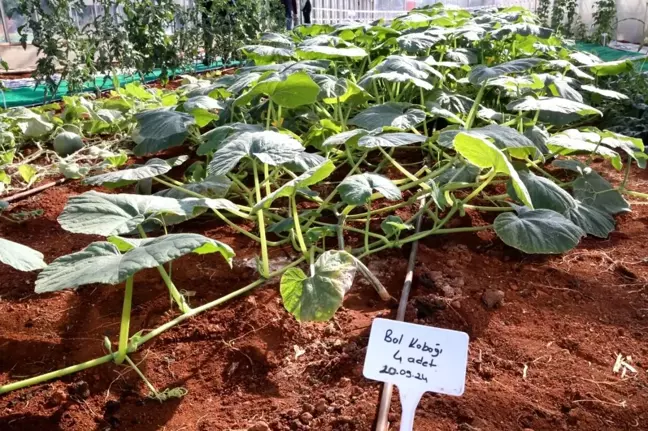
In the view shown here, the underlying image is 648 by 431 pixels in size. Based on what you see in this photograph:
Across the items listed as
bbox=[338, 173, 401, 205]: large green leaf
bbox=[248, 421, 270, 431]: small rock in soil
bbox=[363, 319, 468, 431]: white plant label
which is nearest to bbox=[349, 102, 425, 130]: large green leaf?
bbox=[338, 173, 401, 205]: large green leaf

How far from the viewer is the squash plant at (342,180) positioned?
121cm

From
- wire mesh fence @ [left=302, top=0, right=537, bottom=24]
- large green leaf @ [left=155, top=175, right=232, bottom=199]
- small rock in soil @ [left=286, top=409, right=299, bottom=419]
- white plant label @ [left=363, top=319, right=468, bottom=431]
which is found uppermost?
wire mesh fence @ [left=302, top=0, right=537, bottom=24]

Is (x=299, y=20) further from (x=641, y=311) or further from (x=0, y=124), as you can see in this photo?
(x=641, y=311)

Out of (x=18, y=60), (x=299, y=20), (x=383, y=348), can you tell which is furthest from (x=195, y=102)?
(x=299, y=20)

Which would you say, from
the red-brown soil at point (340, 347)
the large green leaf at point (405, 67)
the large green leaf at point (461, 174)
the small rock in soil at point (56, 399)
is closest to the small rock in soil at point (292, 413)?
the red-brown soil at point (340, 347)

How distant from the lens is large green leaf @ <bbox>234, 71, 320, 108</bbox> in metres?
1.84

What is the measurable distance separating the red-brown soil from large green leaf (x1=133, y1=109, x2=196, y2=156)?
19.9 inches

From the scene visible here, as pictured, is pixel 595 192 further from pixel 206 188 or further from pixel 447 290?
pixel 206 188

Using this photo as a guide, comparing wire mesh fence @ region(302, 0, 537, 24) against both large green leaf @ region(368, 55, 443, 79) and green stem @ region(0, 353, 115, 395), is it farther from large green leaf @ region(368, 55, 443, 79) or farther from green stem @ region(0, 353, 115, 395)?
green stem @ region(0, 353, 115, 395)

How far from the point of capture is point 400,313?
1291 millimetres

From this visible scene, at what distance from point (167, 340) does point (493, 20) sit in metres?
3.43

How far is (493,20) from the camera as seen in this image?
151 inches

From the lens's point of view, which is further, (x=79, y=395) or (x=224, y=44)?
(x=224, y=44)

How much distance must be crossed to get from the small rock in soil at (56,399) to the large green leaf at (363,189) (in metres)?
0.75
